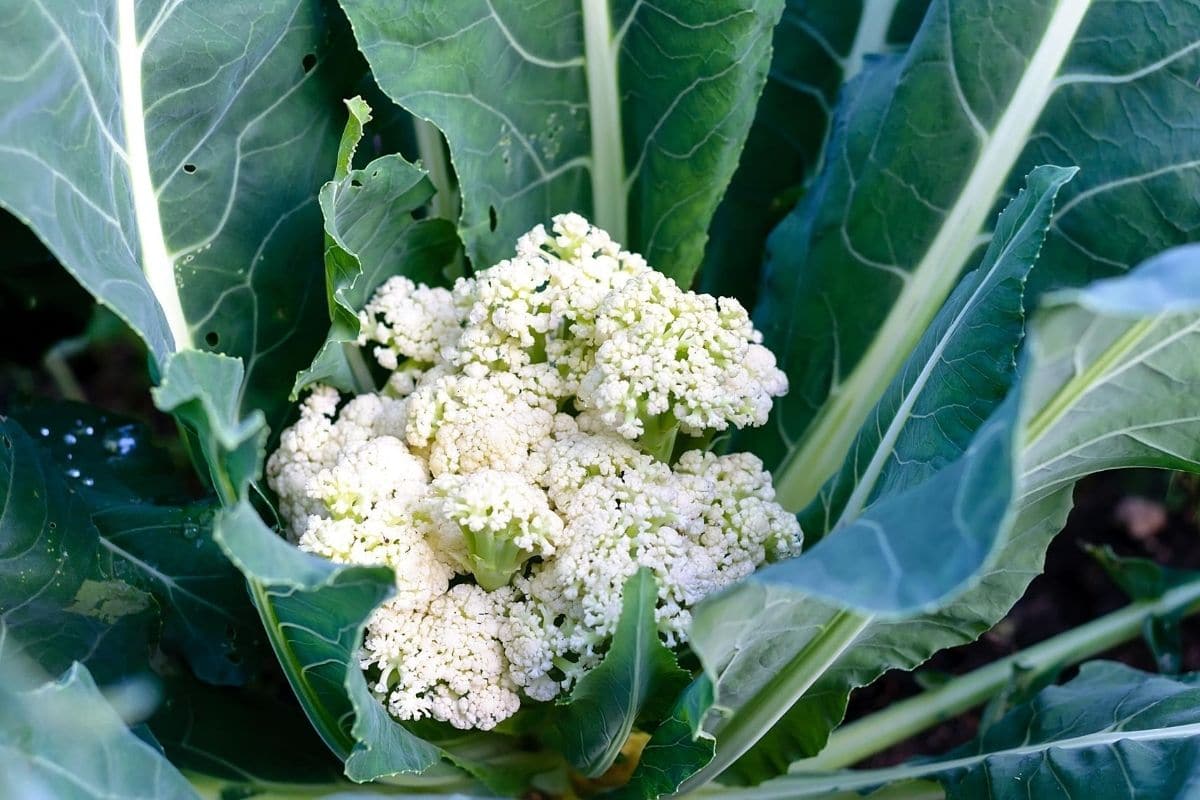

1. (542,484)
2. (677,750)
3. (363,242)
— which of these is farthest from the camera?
(363,242)

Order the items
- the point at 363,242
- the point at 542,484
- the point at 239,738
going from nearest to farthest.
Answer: the point at 542,484 → the point at 363,242 → the point at 239,738

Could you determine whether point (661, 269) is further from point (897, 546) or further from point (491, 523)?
point (897, 546)

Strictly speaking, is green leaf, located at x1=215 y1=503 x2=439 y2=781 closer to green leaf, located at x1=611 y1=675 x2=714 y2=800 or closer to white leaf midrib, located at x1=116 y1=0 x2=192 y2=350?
green leaf, located at x1=611 y1=675 x2=714 y2=800

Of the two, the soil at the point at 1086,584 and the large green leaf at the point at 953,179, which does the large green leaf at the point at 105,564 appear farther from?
the soil at the point at 1086,584

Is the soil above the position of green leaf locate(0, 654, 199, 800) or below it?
below

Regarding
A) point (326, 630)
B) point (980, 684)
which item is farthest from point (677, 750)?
point (980, 684)

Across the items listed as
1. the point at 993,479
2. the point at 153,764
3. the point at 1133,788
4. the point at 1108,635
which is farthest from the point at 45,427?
the point at 1108,635

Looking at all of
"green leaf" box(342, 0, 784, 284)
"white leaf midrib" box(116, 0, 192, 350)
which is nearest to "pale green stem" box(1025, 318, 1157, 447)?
"green leaf" box(342, 0, 784, 284)
